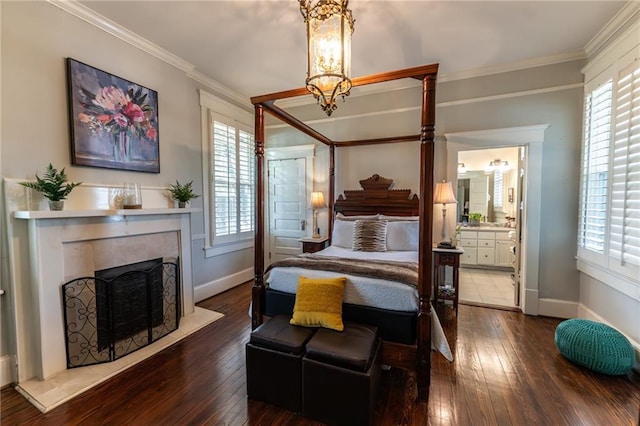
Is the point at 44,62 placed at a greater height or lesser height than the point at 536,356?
greater

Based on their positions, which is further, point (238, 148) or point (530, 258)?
point (238, 148)

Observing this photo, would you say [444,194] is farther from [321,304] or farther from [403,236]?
[321,304]

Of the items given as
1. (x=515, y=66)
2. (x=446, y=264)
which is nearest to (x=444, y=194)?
(x=446, y=264)

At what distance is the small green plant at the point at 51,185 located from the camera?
2027 millimetres

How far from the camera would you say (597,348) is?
2133mm

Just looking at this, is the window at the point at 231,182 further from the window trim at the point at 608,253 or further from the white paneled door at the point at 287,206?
the window trim at the point at 608,253

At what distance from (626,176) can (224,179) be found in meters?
4.48

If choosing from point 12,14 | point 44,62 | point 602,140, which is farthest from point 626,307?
point 12,14

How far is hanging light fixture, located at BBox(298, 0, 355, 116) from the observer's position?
5.65 feet

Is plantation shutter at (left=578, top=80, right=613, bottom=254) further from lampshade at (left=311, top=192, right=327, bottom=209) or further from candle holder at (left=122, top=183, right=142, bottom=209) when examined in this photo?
candle holder at (left=122, top=183, right=142, bottom=209)

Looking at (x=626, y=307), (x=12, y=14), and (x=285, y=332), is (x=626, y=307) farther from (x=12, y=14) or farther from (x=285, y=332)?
(x=12, y=14)

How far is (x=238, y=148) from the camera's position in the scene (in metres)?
4.29

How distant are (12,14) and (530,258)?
215 inches

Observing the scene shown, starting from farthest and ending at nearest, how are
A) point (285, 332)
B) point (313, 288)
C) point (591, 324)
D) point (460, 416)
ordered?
point (591, 324), point (313, 288), point (285, 332), point (460, 416)
